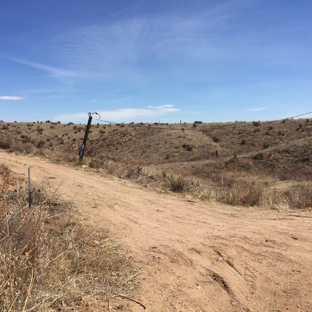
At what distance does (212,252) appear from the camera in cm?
548

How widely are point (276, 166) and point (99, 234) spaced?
26.1 m

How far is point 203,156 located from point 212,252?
32959 millimetres

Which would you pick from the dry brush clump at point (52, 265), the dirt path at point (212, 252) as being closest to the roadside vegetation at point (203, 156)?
the dirt path at point (212, 252)

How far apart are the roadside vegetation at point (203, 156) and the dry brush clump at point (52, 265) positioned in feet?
22.0

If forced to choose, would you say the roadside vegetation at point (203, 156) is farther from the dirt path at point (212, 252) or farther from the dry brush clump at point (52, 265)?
the dry brush clump at point (52, 265)

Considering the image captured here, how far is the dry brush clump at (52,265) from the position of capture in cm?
312

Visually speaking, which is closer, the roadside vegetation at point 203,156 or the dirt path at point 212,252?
the dirt path at point 212,252

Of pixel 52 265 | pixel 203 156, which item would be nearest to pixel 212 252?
pixel 52 265

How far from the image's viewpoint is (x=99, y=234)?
555 cm

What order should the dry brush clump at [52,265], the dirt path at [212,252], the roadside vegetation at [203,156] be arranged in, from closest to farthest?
the dry brush clump at [52,265] < the dirt path at [212,252] < the roadside vegetation at [203,156]

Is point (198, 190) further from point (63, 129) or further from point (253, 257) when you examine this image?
point (63, 129)

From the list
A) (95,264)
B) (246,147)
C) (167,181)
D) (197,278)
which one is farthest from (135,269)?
(246,147)

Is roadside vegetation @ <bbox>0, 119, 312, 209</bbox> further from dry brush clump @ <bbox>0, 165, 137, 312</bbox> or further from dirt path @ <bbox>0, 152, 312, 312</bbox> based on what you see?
dry brush clump @ <bbox>0, 165, 137, 312</bbox>

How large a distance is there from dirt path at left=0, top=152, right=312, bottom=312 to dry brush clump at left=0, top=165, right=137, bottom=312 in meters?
0.39
